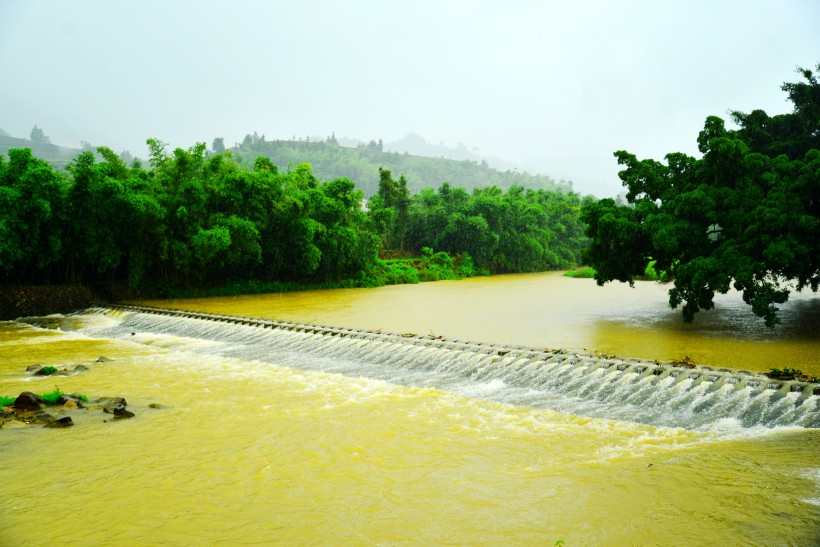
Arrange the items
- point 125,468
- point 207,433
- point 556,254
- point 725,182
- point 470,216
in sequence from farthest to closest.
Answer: point 556,254, point 470,216, point 725,182, point 207,433, point 125,468

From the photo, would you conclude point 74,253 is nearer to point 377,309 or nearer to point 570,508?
point 377,309

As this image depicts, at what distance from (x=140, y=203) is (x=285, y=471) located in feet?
45.2

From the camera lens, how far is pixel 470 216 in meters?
39.8

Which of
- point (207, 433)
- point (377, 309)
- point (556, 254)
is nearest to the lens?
point (207, 433)

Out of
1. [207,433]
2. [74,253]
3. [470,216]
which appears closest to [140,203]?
[74,253]

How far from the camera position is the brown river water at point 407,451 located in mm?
4305

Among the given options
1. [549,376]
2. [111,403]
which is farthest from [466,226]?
[111,403]

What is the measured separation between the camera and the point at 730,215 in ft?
41.3

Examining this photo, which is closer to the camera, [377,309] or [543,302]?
[377,309]

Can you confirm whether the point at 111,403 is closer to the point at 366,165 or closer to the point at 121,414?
the point at 121,414

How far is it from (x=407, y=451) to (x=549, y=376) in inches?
133

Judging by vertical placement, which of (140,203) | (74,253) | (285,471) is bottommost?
(285,471)

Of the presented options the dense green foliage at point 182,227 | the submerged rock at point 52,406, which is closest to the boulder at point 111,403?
the submerged rock at point 52,406

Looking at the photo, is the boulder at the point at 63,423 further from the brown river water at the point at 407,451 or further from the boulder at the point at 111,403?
the boulder at the point at 111,403
